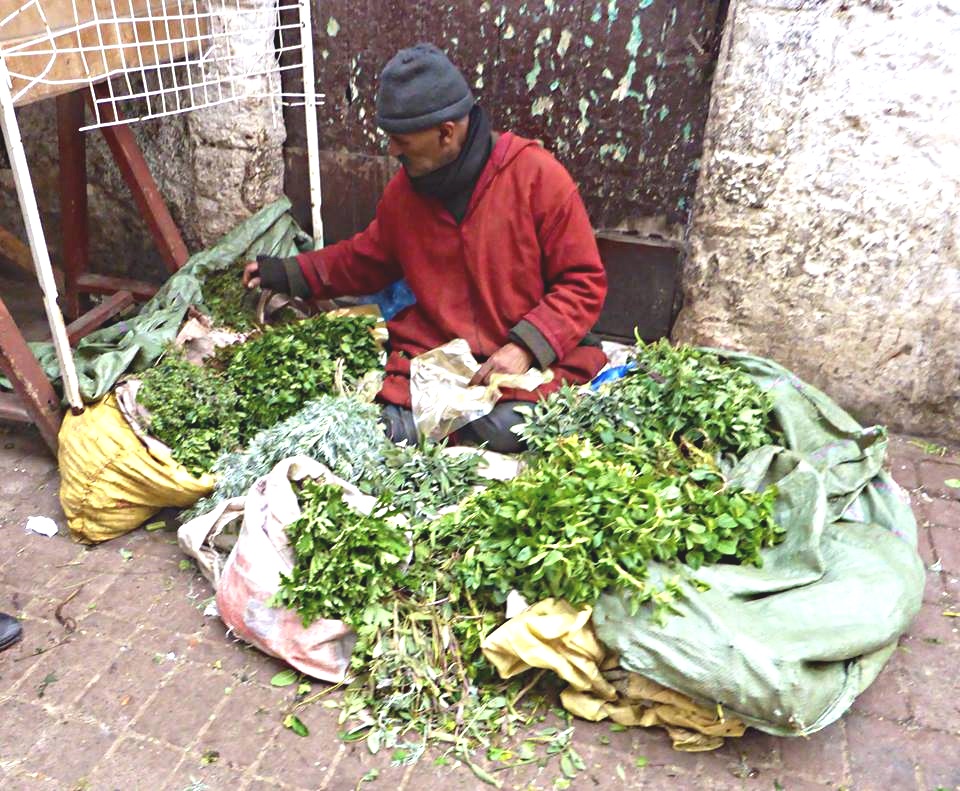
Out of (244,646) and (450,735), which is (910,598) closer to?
(450,735)

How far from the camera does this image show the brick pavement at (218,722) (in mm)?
2350

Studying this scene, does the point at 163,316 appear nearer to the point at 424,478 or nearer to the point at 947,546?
the point at 424,478

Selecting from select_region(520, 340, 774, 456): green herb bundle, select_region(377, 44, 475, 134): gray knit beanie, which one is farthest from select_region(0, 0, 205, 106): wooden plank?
select_region(520, 340, 774, 456): green herb bundle

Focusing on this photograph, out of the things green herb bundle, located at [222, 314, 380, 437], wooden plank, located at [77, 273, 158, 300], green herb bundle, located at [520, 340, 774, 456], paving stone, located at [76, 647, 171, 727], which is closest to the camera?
paving stone, located at [76, 647, 171, 727]

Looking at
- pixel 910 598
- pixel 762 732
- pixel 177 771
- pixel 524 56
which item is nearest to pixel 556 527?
pixel 762 732

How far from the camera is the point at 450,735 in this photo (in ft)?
8.04

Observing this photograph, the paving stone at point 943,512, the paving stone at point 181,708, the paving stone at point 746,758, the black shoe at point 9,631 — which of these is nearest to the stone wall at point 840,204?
the paving stone at point 943,512

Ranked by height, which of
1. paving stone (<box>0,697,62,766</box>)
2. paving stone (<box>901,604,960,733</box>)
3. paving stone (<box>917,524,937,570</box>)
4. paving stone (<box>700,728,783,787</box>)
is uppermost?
paving stone (<box>917,524,937,570</box>)

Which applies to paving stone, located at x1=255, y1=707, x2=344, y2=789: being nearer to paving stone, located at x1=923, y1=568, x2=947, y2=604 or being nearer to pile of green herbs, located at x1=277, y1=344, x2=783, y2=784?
pile of green herbs, located at x1=277, y1=344, x2=783, y2=784

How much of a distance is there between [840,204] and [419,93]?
1.73 meters

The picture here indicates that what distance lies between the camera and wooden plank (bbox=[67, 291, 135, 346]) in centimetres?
378

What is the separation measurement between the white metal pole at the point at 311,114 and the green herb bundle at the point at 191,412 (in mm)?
1064

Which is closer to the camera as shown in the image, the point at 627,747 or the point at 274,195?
the point at 627,747

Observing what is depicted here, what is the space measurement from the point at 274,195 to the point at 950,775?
11.8ft
